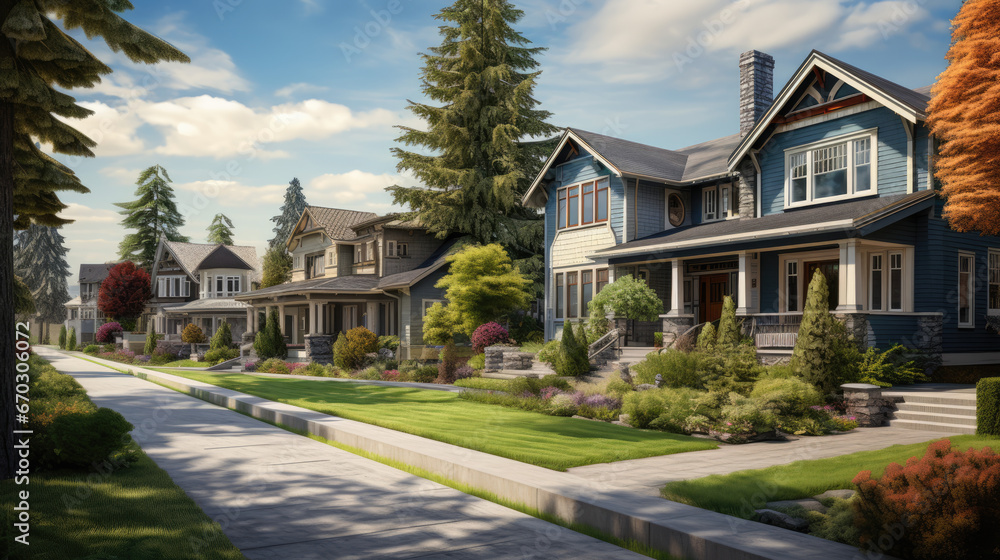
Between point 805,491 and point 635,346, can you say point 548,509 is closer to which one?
point 805,491

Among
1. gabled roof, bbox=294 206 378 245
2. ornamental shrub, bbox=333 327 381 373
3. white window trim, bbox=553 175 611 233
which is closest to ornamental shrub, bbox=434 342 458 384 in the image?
ornamental shrub, bbox=333 327 381 373

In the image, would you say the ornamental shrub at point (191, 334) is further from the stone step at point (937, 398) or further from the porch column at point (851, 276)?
the stone step at point (937, 398)

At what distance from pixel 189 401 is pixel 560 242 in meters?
14.5

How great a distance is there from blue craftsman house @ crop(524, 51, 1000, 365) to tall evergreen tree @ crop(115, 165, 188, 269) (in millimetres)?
53808

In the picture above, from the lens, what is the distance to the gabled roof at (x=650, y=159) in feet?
78.9

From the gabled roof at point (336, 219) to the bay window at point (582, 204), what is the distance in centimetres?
1510

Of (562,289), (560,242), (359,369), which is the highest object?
(560,242)

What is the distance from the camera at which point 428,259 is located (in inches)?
1432

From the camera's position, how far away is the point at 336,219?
40969 millimetres

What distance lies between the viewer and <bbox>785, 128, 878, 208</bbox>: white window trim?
60.2 feet

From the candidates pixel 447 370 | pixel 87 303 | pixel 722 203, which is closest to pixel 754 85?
pixel 722 203

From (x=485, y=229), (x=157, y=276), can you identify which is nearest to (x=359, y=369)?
(x=485, y=229)

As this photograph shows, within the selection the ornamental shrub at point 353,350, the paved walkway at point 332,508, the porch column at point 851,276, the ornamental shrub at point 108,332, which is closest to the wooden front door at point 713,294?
the porch column at point 851,276

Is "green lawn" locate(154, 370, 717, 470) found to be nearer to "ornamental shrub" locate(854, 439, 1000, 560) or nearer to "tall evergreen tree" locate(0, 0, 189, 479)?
"ornamental shrub" locate(854, 439, 1000, 560)
